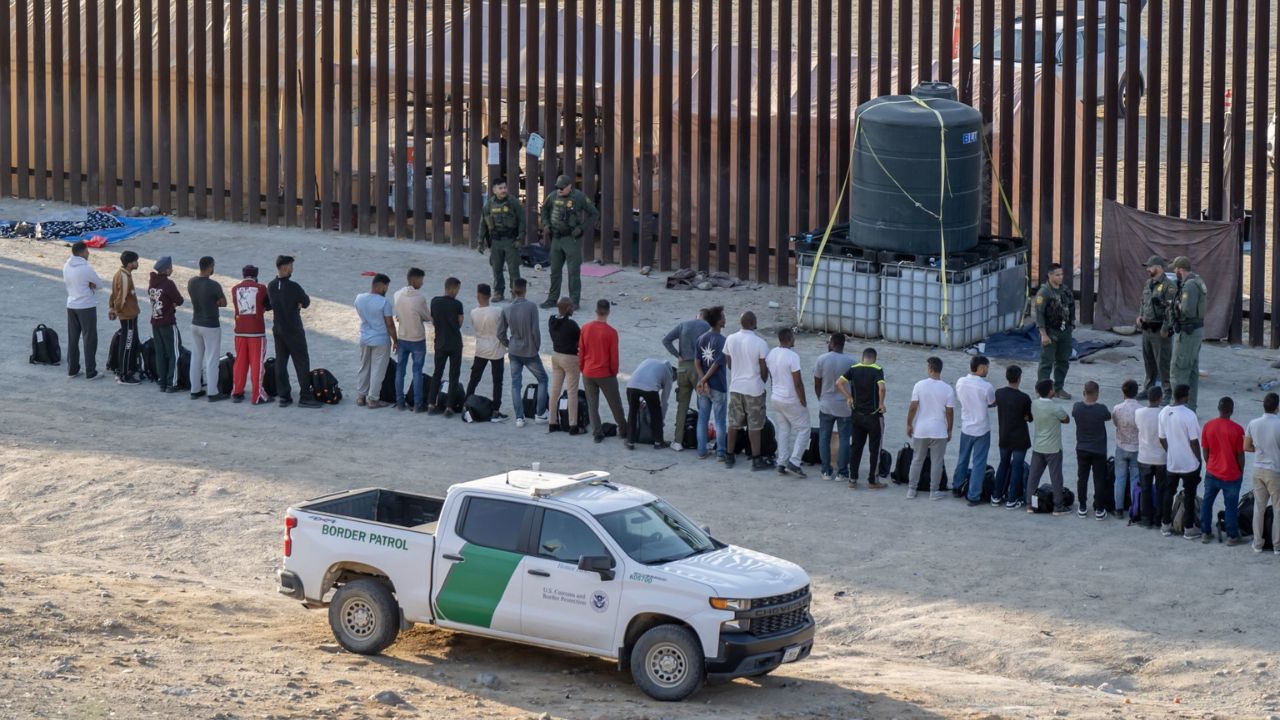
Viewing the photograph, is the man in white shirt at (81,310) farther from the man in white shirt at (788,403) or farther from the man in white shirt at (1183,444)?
the man in white shirt at (1183,444)

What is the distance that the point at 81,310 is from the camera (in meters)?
21.3

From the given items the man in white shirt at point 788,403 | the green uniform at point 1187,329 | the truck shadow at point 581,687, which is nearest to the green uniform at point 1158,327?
the green uniform at point 1187,329

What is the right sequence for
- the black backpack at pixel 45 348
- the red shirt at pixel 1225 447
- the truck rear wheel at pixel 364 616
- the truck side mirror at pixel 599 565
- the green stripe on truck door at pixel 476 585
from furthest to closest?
the black backpack at pixel 45 348 < the red shirt at pixel 1225 447 < the truck rear wheel at pixel 364 616 < the green stripe on truck door at pixel 476 585 < the truck side mirror at pixel 599 565

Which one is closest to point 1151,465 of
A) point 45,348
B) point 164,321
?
point 164,321

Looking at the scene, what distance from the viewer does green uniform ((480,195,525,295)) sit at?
23.8 m

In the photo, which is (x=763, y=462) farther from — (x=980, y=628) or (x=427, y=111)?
(x=427, y=111)

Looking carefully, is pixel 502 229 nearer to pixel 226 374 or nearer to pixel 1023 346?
pixel 226 374

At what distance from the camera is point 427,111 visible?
92.8 feet

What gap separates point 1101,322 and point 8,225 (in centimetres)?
1580

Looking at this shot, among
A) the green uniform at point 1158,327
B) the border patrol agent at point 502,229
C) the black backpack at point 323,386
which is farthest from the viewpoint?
the border patrol agent at point 502,229

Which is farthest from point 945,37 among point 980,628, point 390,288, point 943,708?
point 943,708

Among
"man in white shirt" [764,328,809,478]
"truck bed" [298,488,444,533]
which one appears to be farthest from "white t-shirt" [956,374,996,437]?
"truck bed" [298,488,444,533]

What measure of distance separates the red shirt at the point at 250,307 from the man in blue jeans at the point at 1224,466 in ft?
31.4

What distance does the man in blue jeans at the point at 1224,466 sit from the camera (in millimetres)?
15688
